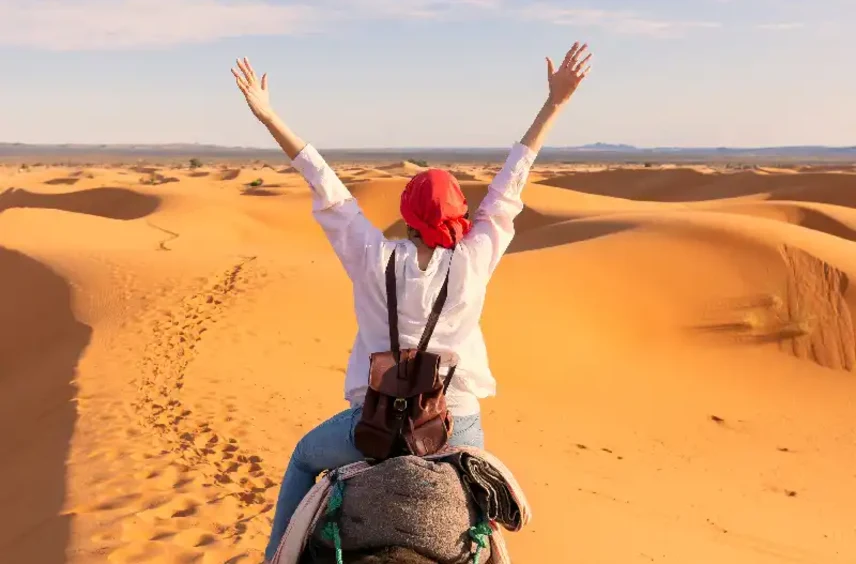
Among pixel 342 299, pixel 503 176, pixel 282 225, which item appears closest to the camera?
pixel 503 176

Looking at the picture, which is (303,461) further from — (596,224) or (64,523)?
(596,224)

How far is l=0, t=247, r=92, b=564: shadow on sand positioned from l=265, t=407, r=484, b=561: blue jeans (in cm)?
250

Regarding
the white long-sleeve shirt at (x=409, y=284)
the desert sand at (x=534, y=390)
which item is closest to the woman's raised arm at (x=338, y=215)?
the white long-sleeve shirt at (x=409, y=284)

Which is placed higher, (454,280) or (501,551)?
(454,280)

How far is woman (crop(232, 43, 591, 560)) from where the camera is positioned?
2.72 meters

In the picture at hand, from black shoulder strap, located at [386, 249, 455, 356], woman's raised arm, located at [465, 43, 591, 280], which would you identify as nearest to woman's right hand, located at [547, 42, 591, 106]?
woman's raised arm, located at [465, 43, 591, 280]

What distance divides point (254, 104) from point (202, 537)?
3000 millimetres

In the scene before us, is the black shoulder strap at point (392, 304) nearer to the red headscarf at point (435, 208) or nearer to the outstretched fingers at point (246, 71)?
the red headscarf at point (435, 208)

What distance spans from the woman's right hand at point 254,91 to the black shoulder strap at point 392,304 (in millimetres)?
825

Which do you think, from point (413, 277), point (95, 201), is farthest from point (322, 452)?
point (95, 201)

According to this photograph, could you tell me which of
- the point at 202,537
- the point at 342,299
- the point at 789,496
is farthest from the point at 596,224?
the point at 202,537

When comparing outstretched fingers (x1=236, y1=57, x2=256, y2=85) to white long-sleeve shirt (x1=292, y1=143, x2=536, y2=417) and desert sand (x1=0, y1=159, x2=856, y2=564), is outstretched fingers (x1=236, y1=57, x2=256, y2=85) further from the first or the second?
desert sand (x1=0, y1=159, x2=856, y2=564)

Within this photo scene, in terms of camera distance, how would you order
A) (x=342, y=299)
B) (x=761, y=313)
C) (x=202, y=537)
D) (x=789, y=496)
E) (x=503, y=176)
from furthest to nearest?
1. (x=761, y=313)
2. (x=342, y=299)
3. (x=789, y=496)
4. (x=202, y=537)
5. (x=503, y=176)

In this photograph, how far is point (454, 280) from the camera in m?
2.74
